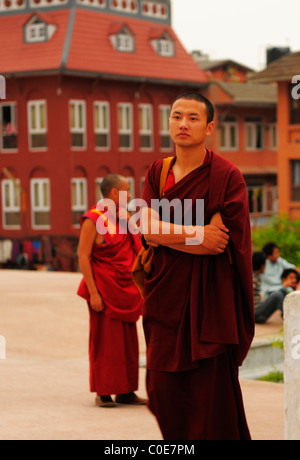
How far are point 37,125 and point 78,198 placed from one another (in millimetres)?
3181

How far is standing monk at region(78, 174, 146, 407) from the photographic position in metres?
7.56

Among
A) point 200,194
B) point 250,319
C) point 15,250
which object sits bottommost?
point 15,250

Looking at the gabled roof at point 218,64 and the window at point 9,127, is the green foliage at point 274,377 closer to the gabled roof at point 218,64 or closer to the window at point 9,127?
the window at point 9,127

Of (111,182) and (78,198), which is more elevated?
(111,182)

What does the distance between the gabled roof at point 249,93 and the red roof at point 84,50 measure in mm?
2622

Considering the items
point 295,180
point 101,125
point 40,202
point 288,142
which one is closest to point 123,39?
point 101,125

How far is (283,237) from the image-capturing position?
63.9 ft

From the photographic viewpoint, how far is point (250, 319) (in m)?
4.98

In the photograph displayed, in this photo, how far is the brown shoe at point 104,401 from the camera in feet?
24.6

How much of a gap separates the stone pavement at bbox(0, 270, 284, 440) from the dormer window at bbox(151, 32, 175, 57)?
2753 cm

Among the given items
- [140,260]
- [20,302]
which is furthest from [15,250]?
[140,260]

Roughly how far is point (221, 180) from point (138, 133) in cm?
3585

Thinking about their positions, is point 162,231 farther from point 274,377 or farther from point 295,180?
point 295,180
